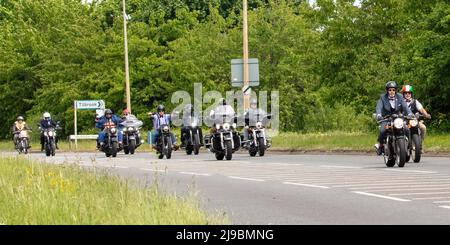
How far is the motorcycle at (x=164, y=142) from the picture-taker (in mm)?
31797

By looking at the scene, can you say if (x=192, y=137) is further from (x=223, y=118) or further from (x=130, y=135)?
(x=223, y=118)

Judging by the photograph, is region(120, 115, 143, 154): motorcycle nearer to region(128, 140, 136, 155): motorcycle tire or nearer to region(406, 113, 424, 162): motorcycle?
region(128, 140, 136, 155): motorcycle tire

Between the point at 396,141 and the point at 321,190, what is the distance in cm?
547

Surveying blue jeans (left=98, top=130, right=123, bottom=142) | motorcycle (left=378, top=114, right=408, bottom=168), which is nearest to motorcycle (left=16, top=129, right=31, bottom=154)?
blue jeans (left=98, top=130, right=123, bottom=142)

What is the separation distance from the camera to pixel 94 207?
11297 millimetres

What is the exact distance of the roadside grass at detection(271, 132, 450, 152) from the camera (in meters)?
28.8

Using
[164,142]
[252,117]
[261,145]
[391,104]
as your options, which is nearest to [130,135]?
[164,142]

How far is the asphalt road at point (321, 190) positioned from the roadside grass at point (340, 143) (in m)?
3.80


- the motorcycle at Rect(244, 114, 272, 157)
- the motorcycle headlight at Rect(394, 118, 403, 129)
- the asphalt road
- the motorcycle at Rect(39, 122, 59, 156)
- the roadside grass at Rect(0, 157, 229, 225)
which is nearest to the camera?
the roadside grass at Rect(0, 157, 229, 225)

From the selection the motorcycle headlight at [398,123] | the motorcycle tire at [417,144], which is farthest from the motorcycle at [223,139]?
the motorcycle headlight at [398,123]

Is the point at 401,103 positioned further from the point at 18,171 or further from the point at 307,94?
the point at 307,94

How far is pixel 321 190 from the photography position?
16.2m

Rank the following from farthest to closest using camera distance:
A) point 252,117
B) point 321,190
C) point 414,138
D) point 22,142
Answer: point 22,142
point 252,117
point 414,138
point 321,190
